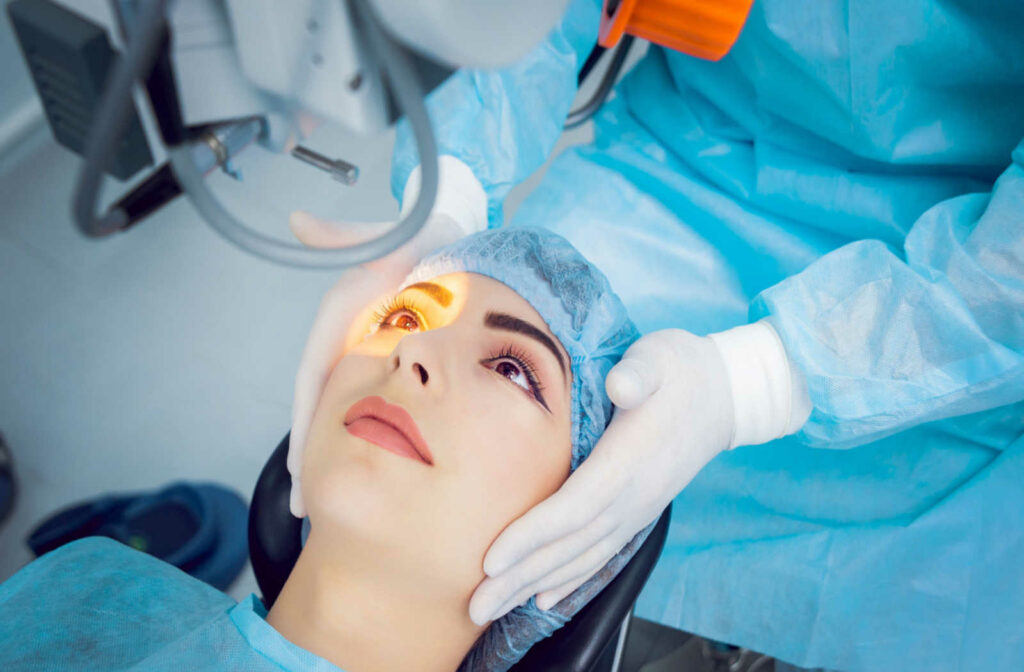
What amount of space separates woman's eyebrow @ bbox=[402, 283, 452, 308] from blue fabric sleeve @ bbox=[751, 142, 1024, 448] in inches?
17.5

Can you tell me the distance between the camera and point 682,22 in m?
0.96

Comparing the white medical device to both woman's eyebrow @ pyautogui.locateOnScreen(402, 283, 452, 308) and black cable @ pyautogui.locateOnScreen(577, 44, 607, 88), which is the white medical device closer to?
woman's eyebrow @ pyautogui.locateOnScreen(402, 283, 452, 308)

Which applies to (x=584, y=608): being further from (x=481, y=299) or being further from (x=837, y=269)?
(x=837, y=269)

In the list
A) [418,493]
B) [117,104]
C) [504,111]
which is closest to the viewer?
[117,104]

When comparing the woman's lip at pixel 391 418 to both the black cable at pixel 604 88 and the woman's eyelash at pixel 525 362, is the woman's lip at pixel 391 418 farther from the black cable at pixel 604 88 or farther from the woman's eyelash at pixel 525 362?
the black cable at pixel 604 88

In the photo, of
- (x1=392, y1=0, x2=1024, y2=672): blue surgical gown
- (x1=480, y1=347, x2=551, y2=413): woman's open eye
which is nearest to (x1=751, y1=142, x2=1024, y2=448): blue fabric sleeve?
(x1=392, y1=0, x2=1024, y2=672): blue surgical gown

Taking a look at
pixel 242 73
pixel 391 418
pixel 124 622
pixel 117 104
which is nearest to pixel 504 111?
pixel 391 418

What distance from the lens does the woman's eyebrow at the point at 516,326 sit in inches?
38.1

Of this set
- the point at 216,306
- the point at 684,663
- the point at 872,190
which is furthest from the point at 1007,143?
the point at 216,306

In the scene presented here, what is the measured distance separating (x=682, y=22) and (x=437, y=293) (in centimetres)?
47

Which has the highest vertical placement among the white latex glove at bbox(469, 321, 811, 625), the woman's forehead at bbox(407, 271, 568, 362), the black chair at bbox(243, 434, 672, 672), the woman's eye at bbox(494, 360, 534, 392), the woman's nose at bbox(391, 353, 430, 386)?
the woman's forehead at bbox(407, 271, 568, 362)

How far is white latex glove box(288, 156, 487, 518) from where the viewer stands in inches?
42.2

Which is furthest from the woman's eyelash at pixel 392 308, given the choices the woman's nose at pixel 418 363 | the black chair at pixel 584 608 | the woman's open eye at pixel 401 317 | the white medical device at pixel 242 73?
the white medical device at pixel 242 73

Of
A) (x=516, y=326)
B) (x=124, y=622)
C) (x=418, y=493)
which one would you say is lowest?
(x=124, y=622)
